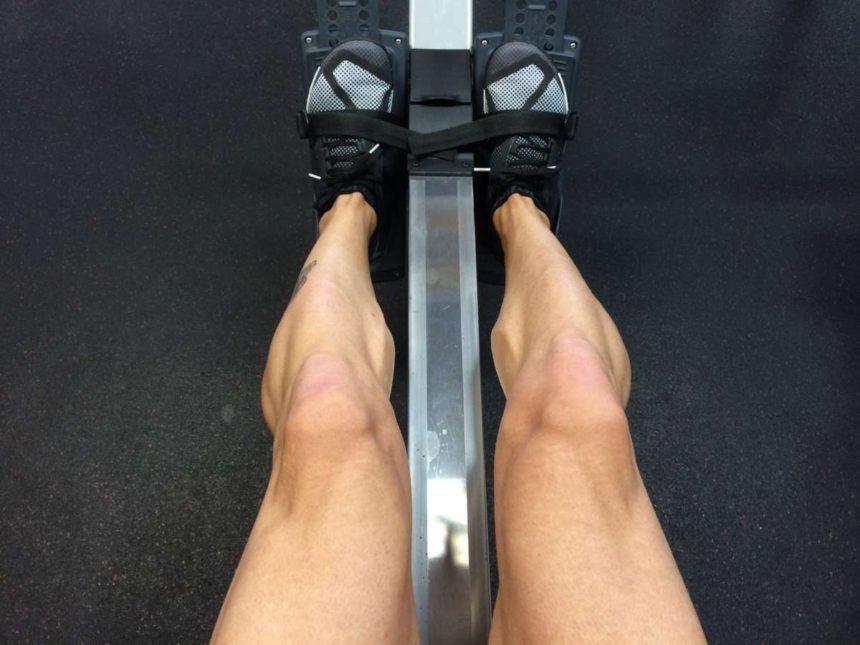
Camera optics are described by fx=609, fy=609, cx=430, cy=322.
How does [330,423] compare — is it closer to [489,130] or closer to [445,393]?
[445,393]

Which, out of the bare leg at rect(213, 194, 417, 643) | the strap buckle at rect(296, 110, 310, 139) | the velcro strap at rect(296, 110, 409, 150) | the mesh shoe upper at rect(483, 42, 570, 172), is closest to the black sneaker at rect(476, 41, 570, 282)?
the mesh shoe upper at rect(483, 42, 570, 172)

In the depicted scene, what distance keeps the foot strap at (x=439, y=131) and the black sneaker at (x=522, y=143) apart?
0.07 ft

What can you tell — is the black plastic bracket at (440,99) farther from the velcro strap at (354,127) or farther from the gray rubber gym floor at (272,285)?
the gray rubber gym floor at (272,285)

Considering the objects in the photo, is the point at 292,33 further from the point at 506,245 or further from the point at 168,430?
the point at 168,430

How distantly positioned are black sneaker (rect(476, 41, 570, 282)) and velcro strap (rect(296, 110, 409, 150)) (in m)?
0.14

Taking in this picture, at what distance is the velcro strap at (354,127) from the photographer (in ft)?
3.00

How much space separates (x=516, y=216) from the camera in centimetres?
92

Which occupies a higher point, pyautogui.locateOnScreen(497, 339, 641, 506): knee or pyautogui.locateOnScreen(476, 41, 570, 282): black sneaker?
pyautogui.locateOnScreen(476, 41, 570, 282): black sneaker

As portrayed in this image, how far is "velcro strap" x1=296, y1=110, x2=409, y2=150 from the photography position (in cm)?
91

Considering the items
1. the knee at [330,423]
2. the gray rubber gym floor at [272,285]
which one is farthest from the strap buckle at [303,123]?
the knee at [330,423]

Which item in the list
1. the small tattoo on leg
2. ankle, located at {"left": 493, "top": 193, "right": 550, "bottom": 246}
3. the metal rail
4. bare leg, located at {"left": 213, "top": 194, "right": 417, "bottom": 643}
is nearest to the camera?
bare leg, located at {"left": 213, "top": 194, "right": 417, "bottom": 643}

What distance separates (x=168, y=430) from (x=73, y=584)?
249mm

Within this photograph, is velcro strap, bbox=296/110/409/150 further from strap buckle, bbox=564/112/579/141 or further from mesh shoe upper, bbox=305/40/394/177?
strap buckle, bbox=564/112/579/141

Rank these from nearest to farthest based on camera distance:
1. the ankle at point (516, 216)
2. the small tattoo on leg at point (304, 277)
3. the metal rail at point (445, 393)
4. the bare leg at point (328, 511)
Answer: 1. the bare leg at point (328, 511)
2. the metal rail at point (445, 393)
3. the small tattoo on leg at point (304, 277)
4. the ankle at point (516, 216)
